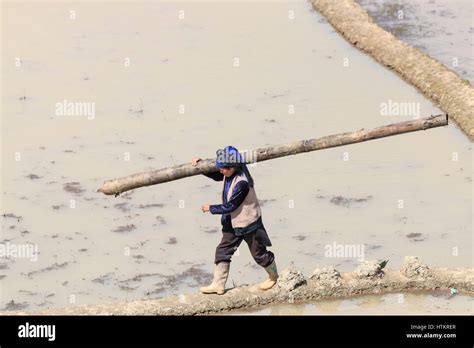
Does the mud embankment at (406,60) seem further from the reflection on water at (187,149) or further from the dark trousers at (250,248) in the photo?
the dark trousers at (250,248)

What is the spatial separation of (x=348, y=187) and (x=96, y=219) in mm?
2553

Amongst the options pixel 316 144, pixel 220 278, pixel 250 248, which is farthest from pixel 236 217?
pixel 316 144

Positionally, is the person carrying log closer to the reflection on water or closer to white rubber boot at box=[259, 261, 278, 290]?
white rubber boot at box=[259, 261, 278, 290]

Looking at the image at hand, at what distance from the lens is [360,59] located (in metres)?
17.6

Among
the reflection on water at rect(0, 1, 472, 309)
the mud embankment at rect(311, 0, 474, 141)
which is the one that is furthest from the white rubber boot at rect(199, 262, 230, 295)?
the mud embankment at rect(311, 0, 474, 141)

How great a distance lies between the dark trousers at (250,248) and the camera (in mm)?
10859

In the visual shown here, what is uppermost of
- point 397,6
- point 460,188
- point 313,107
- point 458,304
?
point 397,6

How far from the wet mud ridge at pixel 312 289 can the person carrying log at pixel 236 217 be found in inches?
4.6

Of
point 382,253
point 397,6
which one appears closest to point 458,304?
point 382,253

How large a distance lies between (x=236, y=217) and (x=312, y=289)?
898 millimetres

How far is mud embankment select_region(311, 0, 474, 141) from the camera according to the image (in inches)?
611

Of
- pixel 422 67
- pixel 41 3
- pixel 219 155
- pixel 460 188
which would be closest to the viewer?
pixel 219 155

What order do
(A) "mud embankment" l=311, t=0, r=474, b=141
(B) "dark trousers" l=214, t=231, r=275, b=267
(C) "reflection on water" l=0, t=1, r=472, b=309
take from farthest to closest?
(A) "mud embankment" l=311, t=0, r=474, b=141 → (C) "reflection on water" l=0, t=1, r=472, b=309 → (B) "dark trousers" l=214, t=231, r=275, b=267

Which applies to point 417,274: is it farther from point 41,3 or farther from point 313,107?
point 41,3
